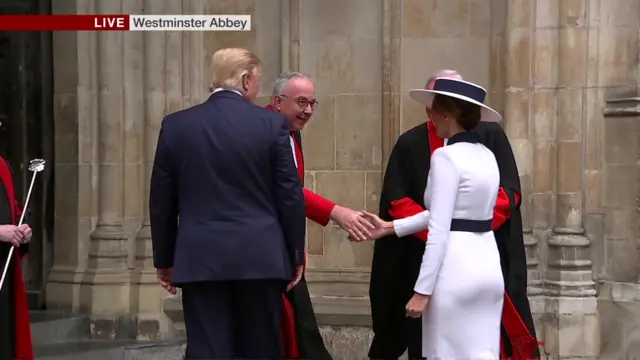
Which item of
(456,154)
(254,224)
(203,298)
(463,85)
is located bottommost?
(203,298)

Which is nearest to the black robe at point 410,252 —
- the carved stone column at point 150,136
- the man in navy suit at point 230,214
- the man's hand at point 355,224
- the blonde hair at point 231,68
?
the man's hand at point 355,224

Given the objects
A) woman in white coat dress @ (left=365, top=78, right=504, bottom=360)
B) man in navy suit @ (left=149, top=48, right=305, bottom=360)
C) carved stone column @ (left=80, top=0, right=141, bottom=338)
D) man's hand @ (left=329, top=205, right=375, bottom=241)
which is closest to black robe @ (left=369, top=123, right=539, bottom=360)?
man's hand @ (left=329, top=205, right=375, bottom=241)

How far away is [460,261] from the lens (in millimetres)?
3646

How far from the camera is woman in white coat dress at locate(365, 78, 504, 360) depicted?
3.62 metres

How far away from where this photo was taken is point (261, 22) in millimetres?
7109

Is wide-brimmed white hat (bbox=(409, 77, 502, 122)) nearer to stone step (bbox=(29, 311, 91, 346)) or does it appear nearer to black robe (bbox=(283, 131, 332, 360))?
black robe (bbox=(283, 131, 332, 360))

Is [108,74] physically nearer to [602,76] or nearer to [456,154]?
[602,76]

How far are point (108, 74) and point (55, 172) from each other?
89cm

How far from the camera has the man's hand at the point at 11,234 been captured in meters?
4.66

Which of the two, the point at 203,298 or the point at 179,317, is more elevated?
the point at 203,298

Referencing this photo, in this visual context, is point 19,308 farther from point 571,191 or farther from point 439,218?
point 571,191

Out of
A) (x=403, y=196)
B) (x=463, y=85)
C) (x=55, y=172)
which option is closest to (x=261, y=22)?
(x=55, y=172)

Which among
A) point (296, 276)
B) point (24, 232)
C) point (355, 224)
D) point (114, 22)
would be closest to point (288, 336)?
point (296, 276)

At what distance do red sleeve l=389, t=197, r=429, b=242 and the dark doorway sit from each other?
3.80m
